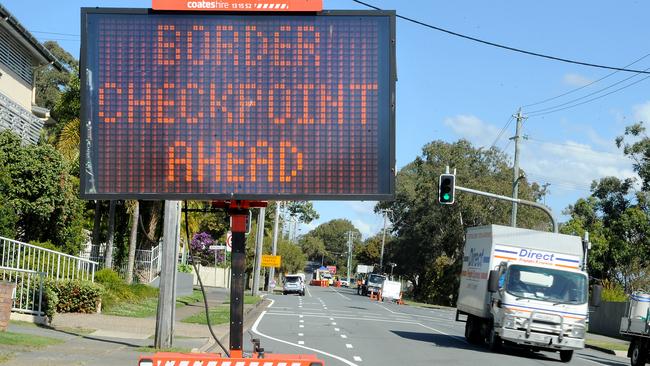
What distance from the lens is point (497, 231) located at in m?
22.5

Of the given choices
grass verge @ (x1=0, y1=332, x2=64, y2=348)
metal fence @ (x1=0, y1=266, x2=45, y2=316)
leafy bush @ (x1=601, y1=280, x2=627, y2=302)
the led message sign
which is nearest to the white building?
metal fence @ (x1=0, y1=266, x2=45, y2=316)

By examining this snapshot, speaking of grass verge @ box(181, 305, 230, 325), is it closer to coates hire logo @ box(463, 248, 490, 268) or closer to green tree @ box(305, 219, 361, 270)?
coates hire logo @ box(463, 248, 490, 268)

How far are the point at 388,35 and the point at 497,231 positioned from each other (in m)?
15.1

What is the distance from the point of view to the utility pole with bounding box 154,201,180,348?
15.9m

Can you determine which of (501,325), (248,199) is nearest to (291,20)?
(248,199)

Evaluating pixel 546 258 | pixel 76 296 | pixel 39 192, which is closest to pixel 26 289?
pixel 76 296

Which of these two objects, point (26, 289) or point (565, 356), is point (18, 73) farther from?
point (565, 356)

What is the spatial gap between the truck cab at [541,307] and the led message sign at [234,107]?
13.5 meters

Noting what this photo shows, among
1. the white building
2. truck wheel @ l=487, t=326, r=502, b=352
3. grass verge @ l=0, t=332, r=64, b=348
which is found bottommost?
truck wheel @ l=487, t=326, r=502, b=352

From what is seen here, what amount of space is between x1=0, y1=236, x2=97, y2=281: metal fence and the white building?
6.68 meters

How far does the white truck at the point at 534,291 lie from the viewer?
20359 mm

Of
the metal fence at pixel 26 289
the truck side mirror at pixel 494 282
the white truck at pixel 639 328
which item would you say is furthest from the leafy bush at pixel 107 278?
the white truck at pixel 639 328

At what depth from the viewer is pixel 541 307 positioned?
67.3 ft

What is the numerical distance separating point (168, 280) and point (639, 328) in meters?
12.0
